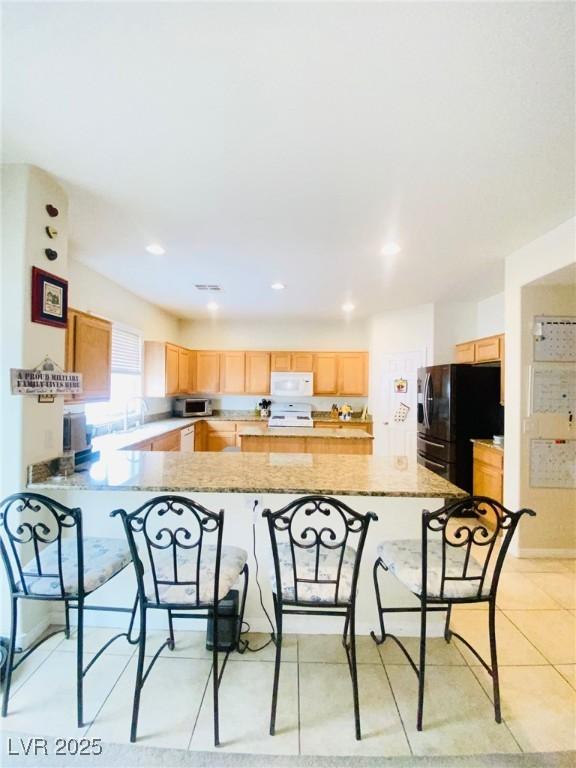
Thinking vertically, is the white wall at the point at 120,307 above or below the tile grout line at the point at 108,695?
above

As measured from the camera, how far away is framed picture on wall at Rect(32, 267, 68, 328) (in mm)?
1884

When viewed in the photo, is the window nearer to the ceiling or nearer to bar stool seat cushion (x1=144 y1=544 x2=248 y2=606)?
the ceiling

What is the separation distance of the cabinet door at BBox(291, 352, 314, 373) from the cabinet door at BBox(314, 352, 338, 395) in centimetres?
9

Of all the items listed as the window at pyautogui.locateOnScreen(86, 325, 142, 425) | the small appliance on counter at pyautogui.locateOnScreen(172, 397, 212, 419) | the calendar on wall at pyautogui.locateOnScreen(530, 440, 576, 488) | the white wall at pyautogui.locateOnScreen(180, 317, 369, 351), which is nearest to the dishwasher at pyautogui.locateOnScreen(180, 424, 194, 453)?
the small appliance on counter at pyautogui.locateOnScreen(172, 397, 212, 419)

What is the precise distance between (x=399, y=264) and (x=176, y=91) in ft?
8.03

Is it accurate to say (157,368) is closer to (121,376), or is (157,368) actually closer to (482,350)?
(121,376)

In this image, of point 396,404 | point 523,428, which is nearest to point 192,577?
point 523,428

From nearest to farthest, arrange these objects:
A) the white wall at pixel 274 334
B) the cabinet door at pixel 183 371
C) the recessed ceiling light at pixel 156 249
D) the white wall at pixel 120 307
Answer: the recessed ceiling light at pixel 156 249 < the white wall at pixel 120 307 < the cabinet door at pixel 183 371 < the white wall at pixel 274 334

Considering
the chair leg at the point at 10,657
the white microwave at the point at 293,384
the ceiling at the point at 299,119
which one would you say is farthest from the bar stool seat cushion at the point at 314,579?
the white microwave at the point at 293,384

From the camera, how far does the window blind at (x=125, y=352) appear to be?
4179 millimetres

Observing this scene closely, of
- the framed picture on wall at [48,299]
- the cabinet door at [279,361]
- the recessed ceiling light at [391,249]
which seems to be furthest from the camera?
the cabinet door at [279,361]

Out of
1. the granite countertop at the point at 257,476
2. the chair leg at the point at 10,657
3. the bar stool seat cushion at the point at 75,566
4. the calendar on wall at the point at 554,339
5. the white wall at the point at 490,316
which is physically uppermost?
the white wall at the point at 490,316

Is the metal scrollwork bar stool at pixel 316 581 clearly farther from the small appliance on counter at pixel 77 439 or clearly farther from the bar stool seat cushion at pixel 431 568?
the small appliance on counter at pixel 77 439

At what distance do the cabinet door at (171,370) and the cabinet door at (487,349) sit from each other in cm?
420
